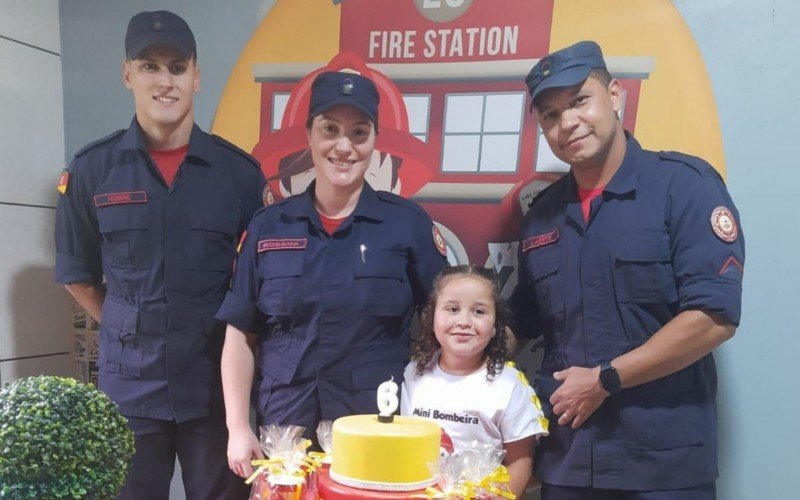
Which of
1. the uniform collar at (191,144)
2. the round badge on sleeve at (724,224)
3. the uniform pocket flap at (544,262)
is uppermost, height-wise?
the uniform collar at (191,144)

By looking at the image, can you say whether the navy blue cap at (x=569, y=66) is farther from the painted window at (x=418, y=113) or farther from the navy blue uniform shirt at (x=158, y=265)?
the navy blue uniform shirt at (x=158, y=265)

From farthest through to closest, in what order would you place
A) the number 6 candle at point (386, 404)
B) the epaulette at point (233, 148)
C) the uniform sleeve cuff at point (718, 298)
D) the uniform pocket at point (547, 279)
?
1. the epaulette at point (233, 148)
2. the uniform pocket at point (547, 279)
3. the uniform sleeve cuff at point (718, 298)
4. the number 6 candle at point (386, 404)

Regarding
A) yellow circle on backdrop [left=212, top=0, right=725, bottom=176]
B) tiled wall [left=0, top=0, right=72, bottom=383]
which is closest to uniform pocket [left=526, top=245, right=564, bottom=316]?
yellow circle on backdrop [left=212, top=0, right=725, bottom=176]

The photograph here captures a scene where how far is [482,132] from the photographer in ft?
6.65

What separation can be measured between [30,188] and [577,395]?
6.98ft

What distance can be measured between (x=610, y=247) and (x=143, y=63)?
1.47 meters

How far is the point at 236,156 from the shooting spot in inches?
79.2

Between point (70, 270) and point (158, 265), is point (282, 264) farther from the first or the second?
point (70, 270)

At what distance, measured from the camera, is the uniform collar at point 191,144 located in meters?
1.90

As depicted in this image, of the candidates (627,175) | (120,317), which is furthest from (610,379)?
(120,317)

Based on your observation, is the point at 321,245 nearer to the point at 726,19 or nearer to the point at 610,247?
the point at 610,247

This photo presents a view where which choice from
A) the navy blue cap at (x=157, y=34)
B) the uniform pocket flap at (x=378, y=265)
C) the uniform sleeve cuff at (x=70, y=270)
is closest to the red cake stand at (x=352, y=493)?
the uniform pocket flap at (x=378, y=265)

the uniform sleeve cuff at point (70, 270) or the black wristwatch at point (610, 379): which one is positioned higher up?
the uniform sleeve cuff at point (70, 270)

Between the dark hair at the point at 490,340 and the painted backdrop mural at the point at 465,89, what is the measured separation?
1.38 feet
